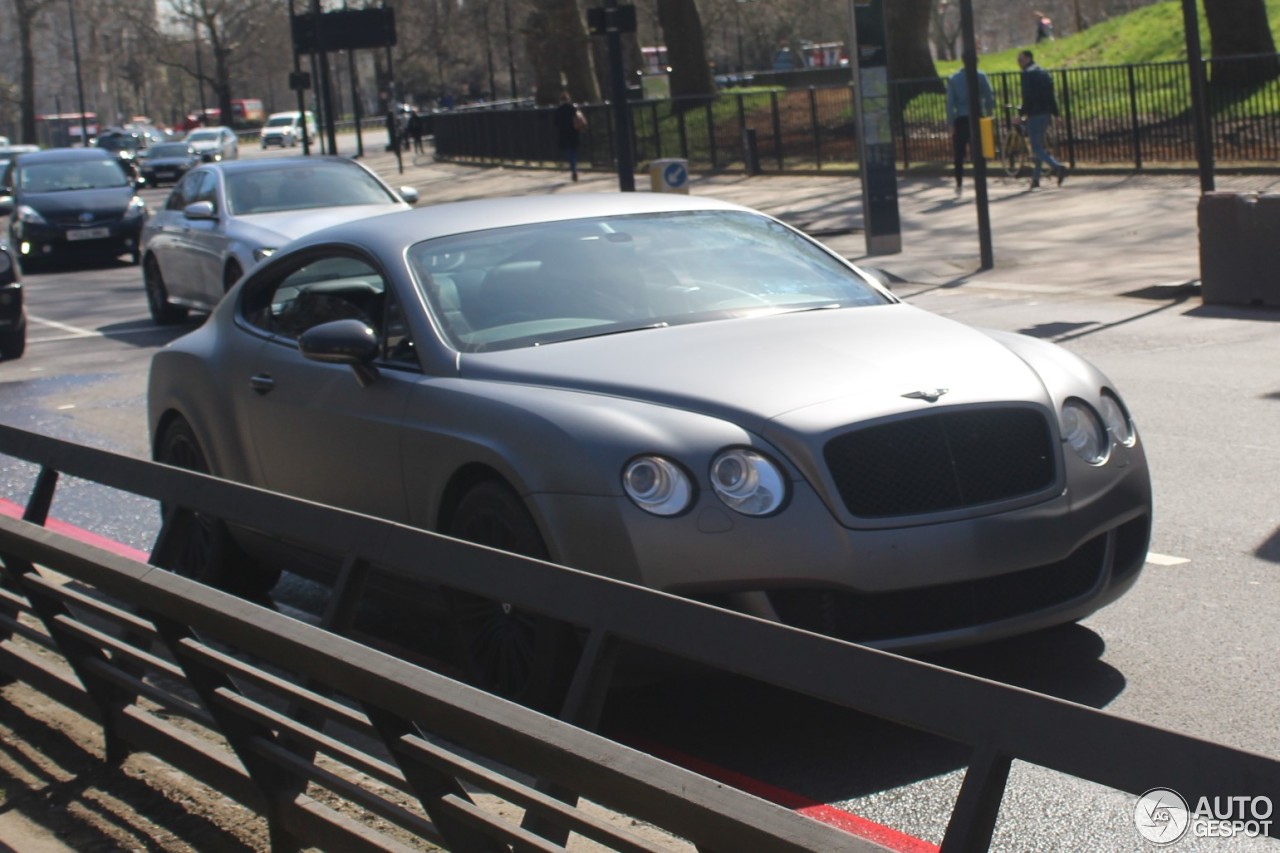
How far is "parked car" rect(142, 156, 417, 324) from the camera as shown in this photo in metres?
15.2

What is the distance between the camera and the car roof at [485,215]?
20.3 ft

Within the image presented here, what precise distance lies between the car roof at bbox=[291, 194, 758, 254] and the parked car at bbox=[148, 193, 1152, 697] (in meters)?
0.02

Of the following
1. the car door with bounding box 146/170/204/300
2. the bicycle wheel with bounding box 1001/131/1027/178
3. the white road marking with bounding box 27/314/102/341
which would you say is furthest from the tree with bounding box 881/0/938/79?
the car door with bounding box 146/170/204/300

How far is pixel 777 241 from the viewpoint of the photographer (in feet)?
21.7

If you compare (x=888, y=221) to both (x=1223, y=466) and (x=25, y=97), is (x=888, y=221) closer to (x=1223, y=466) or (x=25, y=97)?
(x=1223, y=466)

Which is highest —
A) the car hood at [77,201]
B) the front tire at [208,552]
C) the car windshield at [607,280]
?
the car hood at [77,201]

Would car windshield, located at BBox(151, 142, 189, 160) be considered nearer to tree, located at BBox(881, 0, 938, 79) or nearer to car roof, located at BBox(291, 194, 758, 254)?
tree, located at BBox(881, 0, 938, 79)

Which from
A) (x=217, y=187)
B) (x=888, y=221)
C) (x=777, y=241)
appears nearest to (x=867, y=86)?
(x=888, y=221)

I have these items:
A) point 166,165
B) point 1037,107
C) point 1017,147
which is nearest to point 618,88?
point 1037,107

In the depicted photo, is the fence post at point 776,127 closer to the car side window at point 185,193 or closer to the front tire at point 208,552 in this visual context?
Answer: the car side window at point 185,193

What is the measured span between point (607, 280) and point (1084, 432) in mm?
1752

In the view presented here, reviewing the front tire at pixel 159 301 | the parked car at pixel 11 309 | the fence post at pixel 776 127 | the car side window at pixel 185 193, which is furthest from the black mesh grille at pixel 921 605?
the fence post at pixel 776 127

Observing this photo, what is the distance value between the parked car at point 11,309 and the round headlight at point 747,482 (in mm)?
12956

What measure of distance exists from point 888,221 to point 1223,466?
1128 cm
